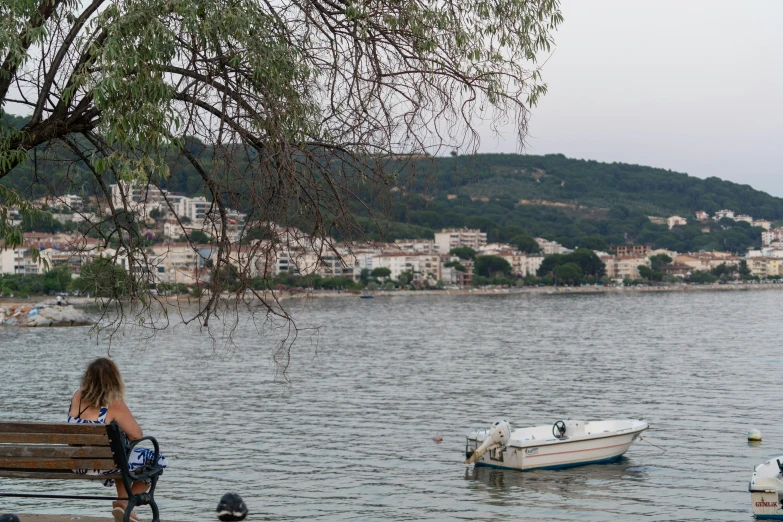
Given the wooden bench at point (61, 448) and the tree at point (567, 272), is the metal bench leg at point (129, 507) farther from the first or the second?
the tree at point (567, 272)

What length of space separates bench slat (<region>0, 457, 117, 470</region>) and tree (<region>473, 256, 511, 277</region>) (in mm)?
186530

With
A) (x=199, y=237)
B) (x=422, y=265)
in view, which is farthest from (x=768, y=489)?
(x=422, y=265)

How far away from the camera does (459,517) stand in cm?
1448

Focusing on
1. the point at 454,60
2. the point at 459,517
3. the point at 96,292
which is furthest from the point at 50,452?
the point at 459,517

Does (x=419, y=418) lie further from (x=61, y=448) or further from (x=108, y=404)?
(x=61, y=448)

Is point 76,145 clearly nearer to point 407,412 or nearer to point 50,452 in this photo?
point 50,452

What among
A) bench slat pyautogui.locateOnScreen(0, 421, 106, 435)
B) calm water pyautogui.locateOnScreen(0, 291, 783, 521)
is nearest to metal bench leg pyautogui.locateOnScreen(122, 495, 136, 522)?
bench slat pyautogui.locateOnScreen(0, 421, 106, 435)

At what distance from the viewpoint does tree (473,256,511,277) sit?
19262 centimetres

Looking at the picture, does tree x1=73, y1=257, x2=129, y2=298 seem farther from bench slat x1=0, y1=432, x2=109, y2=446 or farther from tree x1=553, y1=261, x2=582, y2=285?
tree x1=553, y1=261, x2=582, y2=285

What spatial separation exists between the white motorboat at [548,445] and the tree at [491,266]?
17359 centimetres

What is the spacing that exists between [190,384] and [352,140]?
97.2 feet

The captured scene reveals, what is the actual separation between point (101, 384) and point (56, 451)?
0.67 m

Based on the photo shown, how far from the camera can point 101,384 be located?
263 inches

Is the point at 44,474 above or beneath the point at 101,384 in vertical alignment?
beneath
